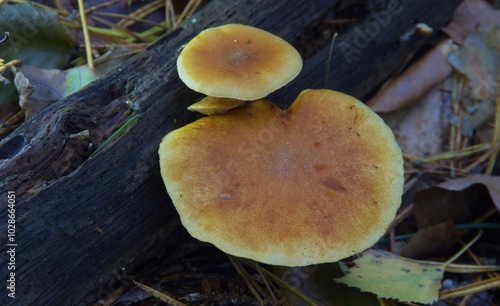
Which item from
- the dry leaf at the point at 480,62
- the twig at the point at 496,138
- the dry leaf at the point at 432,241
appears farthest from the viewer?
the dry leaf at the point at 480,62

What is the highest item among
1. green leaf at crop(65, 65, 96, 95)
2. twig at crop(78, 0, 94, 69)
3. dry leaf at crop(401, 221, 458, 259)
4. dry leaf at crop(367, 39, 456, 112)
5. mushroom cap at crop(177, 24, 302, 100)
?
mushroom cap at crop(177, 24, 302, 100)

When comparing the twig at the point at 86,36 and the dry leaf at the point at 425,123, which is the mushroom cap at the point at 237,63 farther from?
the dry leaf at the point at 425,123

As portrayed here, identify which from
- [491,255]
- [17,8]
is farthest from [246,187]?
[17,8]

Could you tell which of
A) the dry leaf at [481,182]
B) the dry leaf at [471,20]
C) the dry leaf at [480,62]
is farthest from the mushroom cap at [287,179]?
the dry leaf at [471,20]

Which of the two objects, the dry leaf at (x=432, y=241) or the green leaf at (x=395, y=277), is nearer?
the green leaf at (x=395, y=277)

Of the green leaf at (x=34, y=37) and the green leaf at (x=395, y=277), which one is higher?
the green leaf at (x=34, y=37)

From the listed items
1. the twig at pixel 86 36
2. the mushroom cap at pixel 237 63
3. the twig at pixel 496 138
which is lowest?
the twig at pixel 496 138

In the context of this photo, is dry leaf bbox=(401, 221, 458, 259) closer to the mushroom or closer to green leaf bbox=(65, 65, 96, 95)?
the mushroom

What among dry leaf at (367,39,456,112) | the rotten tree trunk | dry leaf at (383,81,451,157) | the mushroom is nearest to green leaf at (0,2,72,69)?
the rotten tree trunk
